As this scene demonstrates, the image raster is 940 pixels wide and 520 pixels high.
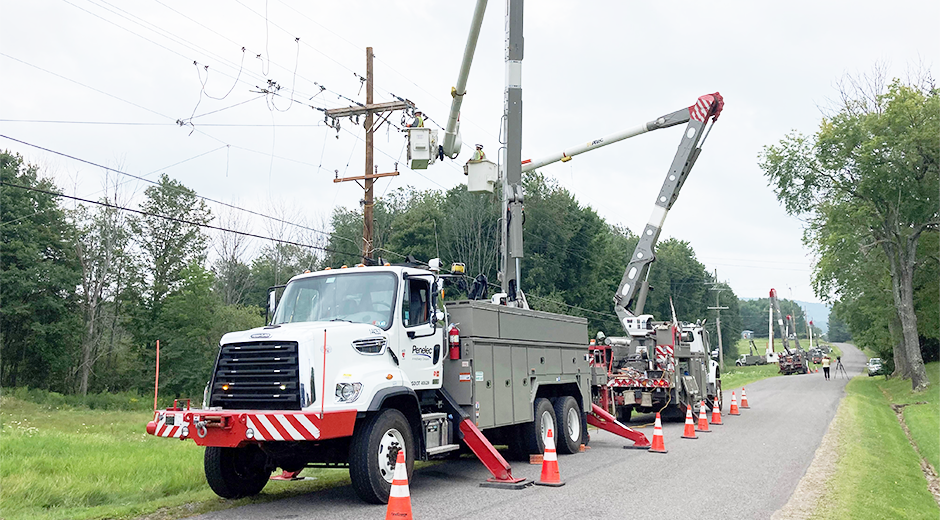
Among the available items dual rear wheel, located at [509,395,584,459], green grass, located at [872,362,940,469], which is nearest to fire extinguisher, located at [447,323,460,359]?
dual rear wheel, located at [509,395,584,459]

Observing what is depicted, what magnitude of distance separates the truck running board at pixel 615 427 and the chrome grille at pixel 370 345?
23.2 ft

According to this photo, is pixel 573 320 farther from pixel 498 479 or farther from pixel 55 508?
pixel 55 508

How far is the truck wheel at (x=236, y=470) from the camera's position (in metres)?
8.87

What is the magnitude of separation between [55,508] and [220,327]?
3444 centimetres

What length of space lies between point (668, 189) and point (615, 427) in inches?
432

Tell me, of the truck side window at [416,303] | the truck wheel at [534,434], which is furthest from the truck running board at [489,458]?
the truck wheel at [534,434]

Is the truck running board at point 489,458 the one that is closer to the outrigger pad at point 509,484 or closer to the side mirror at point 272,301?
the outrigger pad at point 509,484

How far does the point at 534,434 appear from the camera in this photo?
12555 mm

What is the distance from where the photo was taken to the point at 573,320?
14.5m

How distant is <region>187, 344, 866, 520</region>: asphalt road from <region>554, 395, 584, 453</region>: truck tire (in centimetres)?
29

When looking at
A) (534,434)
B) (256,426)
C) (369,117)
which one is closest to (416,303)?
(256,426)

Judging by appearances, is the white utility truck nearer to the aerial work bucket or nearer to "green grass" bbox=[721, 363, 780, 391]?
the aerial work bucket

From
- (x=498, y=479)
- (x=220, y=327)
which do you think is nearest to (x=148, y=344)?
(x=220, y=327)

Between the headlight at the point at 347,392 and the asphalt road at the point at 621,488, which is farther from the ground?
the headlight at the point at 347,392
